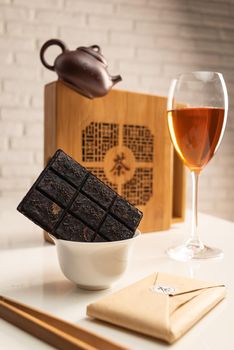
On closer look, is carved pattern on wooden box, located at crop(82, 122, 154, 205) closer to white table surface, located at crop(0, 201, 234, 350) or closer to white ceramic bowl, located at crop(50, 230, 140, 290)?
white table surface, located at crop(0, 201, 234, 350)

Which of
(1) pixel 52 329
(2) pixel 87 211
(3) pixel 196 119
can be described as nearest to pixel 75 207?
(2) pixel 87 211

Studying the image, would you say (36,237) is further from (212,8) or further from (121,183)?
(212,8)

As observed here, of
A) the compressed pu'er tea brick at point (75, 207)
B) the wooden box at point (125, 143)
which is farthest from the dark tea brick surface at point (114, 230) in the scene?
the wooden box at point (125, 143)

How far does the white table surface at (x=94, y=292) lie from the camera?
19.2 inches

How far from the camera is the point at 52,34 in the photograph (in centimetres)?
246

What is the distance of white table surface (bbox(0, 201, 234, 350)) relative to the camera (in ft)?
1.60

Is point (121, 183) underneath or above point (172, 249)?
above

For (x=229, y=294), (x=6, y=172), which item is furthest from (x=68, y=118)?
(x=6, y=172)

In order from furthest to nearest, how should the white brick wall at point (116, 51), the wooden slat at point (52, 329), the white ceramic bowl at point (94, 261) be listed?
the white brick wall at point (116, 51) → the white ceramic bowl at point (94, 261) → the wooden slat at point (52, 329)

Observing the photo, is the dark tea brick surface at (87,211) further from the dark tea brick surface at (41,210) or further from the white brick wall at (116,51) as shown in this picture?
the white brick wall at (116,51)

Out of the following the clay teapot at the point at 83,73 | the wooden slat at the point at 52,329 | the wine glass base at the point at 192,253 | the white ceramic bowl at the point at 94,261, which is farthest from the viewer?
the clay teapot at the point at 83,73

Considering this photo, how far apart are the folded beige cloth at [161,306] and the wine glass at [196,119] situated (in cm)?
25

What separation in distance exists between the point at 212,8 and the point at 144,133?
2.01m

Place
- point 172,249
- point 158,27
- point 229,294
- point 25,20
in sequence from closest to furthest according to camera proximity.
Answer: point 229,294, point 172,249, point 25,20, point 158,27
